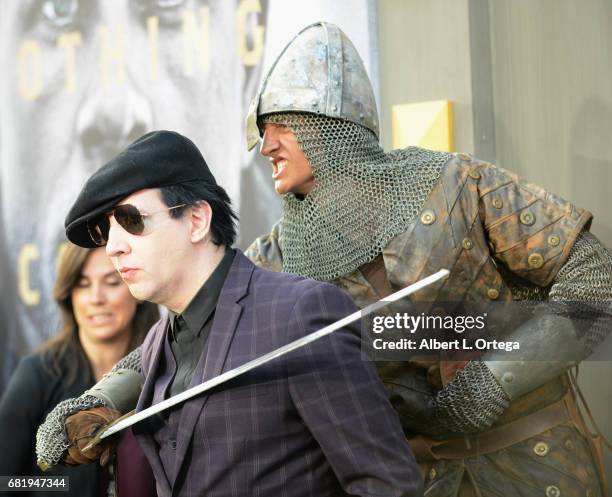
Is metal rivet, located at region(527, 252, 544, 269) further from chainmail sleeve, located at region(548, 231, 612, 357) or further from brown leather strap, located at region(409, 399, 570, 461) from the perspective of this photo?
brown leather strap, located at region(409, 399, 570, 461)

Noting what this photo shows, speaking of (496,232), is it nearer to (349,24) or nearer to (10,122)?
(349,24)

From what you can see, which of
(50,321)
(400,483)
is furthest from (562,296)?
(50,321)

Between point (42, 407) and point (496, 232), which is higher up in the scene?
point (496, 232)

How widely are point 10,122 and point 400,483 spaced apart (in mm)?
5066

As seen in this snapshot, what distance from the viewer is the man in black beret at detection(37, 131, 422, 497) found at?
7.91 ft

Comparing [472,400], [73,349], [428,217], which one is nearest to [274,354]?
[472,400]

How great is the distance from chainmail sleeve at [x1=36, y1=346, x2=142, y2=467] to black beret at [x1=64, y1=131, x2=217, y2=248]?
0.60 m

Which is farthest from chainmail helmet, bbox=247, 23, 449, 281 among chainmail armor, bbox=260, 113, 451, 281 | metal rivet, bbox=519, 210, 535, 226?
metal rivet, bbox=519, 210, 535, 226

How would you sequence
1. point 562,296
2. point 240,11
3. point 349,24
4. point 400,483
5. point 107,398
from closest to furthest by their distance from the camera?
point 400,483
point 107,398
point 562,296
point 349,24
point 240,11

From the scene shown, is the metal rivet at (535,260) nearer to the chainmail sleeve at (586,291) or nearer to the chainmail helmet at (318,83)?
the chainmail sleeve at (586,291)

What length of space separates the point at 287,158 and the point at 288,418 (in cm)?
138

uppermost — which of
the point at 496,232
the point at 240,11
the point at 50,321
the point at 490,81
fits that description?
the point at 240,11

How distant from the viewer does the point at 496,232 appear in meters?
3.47

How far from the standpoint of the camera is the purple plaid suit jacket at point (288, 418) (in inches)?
93.6
